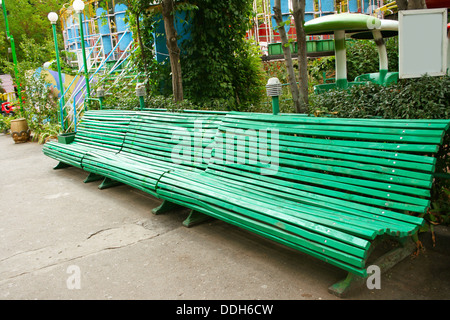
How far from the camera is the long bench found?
9.73 feet

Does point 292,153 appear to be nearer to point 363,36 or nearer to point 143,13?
point 143,13

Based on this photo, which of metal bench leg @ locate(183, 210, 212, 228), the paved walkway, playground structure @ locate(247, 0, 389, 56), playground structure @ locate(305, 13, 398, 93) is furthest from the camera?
playground structure @ locate(247, 0, 389, 56)

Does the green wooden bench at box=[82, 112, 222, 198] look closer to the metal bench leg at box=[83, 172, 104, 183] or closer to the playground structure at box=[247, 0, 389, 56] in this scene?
the metal bench leg at box=[83, 172, 104, 183]

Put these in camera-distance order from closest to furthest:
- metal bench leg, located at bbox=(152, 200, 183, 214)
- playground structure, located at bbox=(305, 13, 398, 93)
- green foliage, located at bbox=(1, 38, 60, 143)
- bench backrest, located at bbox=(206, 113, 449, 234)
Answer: bench backrest, located at bbox=(206, 113, 449, 234)
metal bench leg, located at bbox=(152, 200, 183, 214)
playground structure, located at bbox=(305, 13, 398, 93)
green foliage, located at bbox=(1, 38, 60, 143)

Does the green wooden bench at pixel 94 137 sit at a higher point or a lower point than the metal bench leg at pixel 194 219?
higher

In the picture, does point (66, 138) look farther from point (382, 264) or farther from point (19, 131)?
point (382, 264)

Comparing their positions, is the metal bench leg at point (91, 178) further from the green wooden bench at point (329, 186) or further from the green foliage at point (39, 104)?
the green foliage at point (39, 104)

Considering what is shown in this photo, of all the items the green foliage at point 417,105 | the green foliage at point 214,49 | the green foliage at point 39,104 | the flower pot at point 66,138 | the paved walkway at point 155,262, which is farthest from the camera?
the green foliage at point 39,104

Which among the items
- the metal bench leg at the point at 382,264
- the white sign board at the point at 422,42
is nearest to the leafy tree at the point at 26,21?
the white sign board at the point at 422,42

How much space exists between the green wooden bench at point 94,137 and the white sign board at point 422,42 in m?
4.45

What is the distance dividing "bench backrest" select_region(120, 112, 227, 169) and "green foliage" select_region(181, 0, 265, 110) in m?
3.19

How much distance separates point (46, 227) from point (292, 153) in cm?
306

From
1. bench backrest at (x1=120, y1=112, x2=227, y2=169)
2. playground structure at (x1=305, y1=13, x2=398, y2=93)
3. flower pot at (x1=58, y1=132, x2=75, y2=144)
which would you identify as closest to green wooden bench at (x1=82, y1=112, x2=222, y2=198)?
bench backrest at (x1=120, y1=112, x2=227, y2=169)

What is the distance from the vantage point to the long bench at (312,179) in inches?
117
